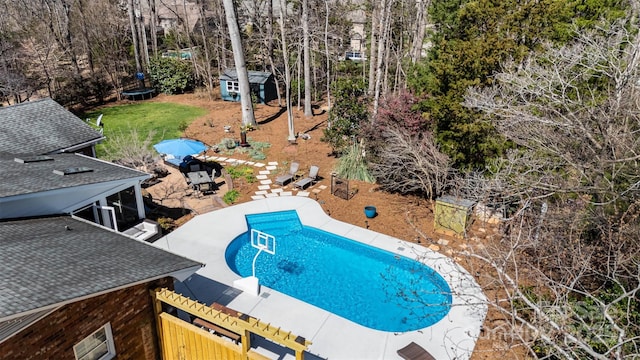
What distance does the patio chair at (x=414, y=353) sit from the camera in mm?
9844

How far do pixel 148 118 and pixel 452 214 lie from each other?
79.5ft

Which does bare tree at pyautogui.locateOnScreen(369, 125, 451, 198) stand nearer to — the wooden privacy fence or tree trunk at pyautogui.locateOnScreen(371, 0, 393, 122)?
tree trunk at pyautogui.locateOnScreen(371, 0, 393, 122)

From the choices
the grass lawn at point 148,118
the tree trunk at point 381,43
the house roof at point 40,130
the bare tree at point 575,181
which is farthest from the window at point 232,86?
the bare tree at point 575,181

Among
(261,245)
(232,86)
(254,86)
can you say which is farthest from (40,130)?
(232,86)

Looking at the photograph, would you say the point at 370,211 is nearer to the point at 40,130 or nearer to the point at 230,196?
the point at 230,196

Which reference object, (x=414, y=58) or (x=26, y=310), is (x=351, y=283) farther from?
(x=414, y=58)

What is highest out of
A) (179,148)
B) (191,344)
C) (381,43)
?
(381,43)

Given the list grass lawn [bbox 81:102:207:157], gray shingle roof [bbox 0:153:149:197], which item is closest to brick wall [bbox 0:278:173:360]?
gray shingle roof [bbox 0:153:149:197]

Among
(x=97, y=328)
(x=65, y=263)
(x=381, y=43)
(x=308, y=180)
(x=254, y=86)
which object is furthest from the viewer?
(x=254, y=86)

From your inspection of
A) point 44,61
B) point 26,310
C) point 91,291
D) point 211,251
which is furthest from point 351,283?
point 44,61

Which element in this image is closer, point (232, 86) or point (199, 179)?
point (199, 179)

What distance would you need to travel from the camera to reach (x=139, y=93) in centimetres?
3622

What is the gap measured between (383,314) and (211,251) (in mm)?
6303

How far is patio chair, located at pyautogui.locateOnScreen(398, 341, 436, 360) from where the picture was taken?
9.84 metres
